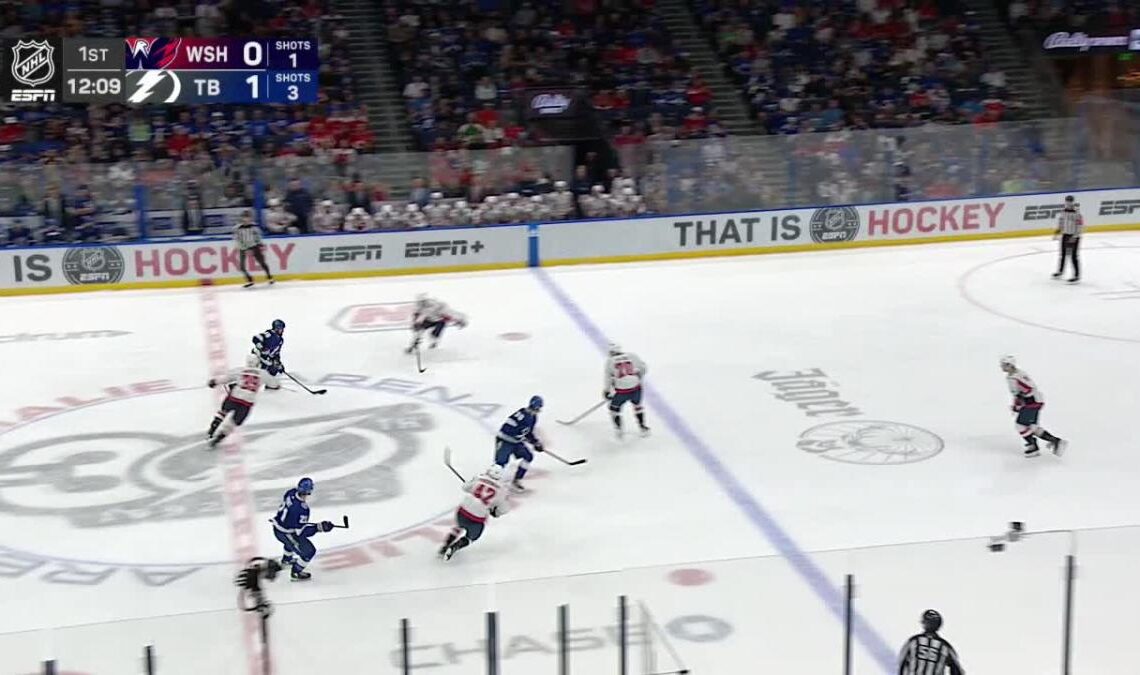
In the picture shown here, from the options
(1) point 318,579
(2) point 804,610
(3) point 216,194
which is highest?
(3) point 216,194

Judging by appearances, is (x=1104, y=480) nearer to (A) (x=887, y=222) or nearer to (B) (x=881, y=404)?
(B) (x=881, y=404)

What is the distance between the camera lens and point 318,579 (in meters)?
9.45

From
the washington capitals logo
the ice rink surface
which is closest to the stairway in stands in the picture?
the washington capitals logo

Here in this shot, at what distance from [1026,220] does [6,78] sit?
1467cm

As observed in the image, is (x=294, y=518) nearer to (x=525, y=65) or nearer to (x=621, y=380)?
(x=621, y=380)

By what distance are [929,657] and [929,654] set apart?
0.04 ft

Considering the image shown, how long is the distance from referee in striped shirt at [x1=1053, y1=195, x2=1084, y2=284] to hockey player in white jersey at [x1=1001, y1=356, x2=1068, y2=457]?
22.0 ft

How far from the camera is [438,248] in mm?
19312

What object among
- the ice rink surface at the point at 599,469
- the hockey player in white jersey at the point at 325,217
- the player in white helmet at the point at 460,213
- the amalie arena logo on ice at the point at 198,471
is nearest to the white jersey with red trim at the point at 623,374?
the ice rink surface at the point at 599,469

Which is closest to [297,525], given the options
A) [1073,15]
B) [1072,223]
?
[1072,223]

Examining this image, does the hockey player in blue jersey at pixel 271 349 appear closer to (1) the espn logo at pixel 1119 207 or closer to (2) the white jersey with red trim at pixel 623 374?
(2) the white jersey with red trim at pixel 623 374

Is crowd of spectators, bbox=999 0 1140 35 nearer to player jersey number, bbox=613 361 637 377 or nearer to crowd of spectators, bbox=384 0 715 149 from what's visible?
crowd of spectators, bbox=384 0 715 149

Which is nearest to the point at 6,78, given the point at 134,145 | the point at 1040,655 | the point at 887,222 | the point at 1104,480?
the point at 134,145

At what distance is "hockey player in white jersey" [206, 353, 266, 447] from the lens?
1191 cm
